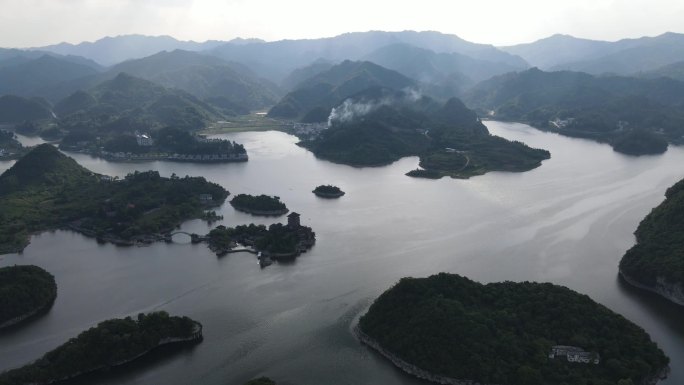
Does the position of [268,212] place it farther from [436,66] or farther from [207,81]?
[436,66]

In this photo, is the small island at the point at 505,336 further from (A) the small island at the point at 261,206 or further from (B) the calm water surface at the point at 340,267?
(A) the small island at the point at 261,206

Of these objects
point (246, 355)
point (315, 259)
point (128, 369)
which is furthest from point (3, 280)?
point (315, 259)

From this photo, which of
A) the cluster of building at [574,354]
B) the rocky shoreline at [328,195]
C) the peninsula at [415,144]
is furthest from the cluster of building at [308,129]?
the cluster of building at [574,354]

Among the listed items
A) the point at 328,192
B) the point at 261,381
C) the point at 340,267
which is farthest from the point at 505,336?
the point at 328,192

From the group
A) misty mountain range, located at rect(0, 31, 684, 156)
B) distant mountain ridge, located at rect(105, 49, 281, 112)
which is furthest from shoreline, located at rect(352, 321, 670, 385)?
distant mountain ridge, located at rect(105, 49, 281, 112)

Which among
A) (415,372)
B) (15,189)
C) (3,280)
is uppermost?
(15,189)

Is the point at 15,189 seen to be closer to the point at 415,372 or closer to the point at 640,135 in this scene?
the point at 415,372

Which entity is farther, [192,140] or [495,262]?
[192,140]
